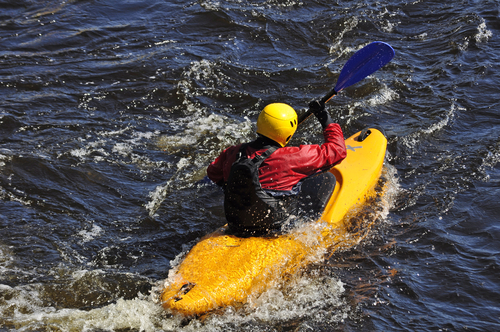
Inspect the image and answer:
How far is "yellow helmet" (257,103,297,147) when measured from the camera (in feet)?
13.2

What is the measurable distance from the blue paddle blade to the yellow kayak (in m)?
1.18

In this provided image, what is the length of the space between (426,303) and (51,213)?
11.7ft

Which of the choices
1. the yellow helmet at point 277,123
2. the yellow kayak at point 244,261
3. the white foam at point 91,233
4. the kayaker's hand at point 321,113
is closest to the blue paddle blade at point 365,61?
the kayaker's hand at point 321,113

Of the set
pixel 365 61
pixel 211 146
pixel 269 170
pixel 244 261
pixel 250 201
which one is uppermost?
pixel 365 61

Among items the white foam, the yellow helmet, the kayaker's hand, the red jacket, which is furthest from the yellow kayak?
the white foam

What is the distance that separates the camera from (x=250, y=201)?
4.09 metres

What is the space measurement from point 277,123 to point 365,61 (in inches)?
79.4

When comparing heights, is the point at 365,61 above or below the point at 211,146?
above

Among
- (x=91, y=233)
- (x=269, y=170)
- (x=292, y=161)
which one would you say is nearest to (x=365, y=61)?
(x=292, y=161)

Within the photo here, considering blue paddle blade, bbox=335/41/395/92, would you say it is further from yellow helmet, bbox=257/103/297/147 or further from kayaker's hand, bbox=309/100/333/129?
yellow helmet, bbox=257/103/297/147

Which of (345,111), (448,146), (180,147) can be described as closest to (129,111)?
(180,147)

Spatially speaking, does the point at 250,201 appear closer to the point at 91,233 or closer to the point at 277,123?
the point at 277,123

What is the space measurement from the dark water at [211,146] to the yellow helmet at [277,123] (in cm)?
122

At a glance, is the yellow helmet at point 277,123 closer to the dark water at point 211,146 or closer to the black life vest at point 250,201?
the black life vest at point 250,201
